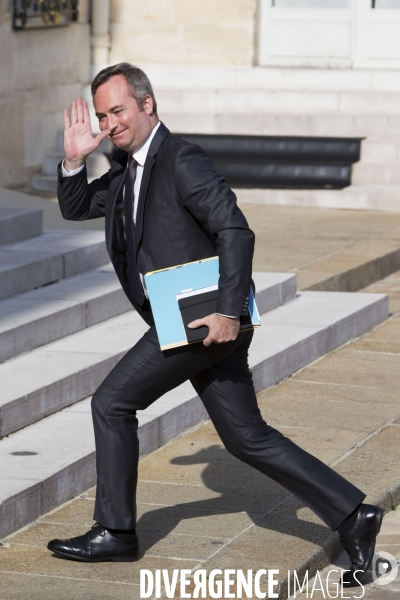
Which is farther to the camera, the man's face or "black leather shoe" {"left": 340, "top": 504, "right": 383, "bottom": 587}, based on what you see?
"black leather shoe" {"left": 340, "top": 504, "right": 383, "bottom": 587}

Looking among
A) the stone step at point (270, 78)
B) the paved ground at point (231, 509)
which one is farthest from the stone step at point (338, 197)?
the paved ground at point (231, 509)

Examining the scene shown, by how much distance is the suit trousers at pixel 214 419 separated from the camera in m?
4.06

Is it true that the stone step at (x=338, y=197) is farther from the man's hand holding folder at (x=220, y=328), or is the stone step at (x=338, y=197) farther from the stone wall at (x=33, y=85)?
the man's hand holding folder at (x=220, y=328)

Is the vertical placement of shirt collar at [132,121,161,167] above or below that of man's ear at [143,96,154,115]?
below

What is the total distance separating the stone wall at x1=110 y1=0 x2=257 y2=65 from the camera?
15.6m

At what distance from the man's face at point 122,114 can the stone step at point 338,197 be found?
1039cm

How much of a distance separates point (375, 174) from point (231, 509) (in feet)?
32.8

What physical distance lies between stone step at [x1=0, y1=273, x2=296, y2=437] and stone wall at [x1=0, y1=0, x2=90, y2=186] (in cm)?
710

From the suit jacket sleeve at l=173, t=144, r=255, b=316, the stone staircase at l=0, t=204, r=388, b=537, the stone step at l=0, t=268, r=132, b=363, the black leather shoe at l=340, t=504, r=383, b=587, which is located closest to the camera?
the suit jacket sleeve at l=173, t=144, r=255, b=316

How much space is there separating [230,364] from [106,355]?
2250 mm

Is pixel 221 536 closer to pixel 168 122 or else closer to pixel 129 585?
pixel 129 585

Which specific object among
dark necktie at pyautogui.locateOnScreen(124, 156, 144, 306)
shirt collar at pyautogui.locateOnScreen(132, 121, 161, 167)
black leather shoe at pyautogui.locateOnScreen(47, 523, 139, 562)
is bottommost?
black leather shoe at pyautogui.locateOnScreen(47, 523, 139, 562)

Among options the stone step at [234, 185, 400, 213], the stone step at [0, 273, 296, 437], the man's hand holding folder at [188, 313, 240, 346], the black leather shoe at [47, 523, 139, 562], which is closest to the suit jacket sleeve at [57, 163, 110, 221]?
the man's hand holding folder at [188, 313, 240, 346]

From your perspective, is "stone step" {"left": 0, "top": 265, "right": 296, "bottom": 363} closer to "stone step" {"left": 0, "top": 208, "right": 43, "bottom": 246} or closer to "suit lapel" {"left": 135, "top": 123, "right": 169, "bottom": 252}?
"stone step" {"left": 0, "top": 208, "right": 43, "bottom": 246}
